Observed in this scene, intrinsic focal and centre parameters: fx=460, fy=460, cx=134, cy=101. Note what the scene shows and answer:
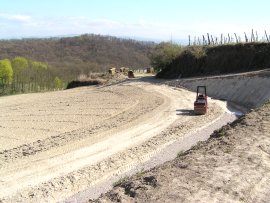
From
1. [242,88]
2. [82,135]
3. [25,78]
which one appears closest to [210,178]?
[82,135]

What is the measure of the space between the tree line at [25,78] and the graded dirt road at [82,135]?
62.2 metres

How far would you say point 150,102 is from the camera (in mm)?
42781

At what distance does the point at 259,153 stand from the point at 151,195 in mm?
6107

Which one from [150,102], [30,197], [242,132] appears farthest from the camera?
[150,102]

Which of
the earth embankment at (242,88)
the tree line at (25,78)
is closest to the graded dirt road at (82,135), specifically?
the earth embankment at (242,88)

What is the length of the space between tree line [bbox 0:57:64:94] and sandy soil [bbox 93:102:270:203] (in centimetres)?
9217

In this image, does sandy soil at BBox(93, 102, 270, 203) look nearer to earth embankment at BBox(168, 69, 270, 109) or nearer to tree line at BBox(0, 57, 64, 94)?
earth embankment at BBox(168, 69, 270, 109)

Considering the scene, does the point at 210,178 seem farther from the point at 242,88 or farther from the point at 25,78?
the point at 25,78

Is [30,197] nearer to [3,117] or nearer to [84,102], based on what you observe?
[3,117]

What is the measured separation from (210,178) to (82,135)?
A: 16.5m

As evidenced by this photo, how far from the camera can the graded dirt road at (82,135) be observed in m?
20.7

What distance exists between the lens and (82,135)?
29.6 metres

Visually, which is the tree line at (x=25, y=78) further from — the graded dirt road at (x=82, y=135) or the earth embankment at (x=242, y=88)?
the earth embankment at (x=242, y=88)

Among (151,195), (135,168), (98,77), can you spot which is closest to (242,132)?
(135,168)
